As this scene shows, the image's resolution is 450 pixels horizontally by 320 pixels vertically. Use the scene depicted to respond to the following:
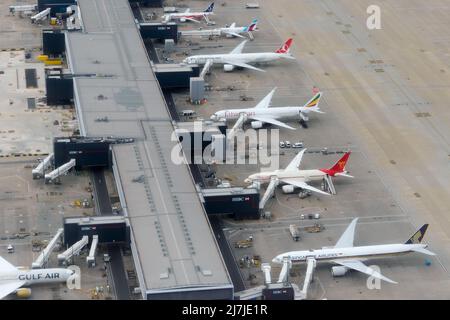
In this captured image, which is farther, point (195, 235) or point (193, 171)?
point (193, 171)

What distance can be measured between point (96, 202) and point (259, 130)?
135 feet

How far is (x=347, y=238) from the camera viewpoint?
516 feet

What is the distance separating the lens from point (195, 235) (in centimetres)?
15275

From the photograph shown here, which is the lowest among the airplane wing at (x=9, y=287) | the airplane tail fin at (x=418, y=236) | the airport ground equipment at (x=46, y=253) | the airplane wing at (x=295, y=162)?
the airplane wing at (x=295, y=162)

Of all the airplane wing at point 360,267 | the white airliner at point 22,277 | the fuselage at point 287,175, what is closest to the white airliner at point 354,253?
the airplane wing at point 360,267

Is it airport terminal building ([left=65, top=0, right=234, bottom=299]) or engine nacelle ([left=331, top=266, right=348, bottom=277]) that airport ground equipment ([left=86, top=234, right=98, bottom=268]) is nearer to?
airport terminal building ([left=65, top=0, right=234, bottom=299])

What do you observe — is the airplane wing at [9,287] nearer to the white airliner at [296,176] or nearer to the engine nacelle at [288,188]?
the white airliner at [296,176]

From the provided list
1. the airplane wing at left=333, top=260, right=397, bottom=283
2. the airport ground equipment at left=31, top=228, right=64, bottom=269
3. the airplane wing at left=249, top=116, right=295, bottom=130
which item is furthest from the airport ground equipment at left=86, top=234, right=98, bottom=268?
the airplane wing at left=249, top=116, right=295, bottom=130

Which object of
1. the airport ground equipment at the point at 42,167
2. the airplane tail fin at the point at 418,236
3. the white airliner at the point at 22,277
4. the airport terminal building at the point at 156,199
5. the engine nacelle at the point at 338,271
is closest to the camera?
the airport terminal building at the point at 156,199

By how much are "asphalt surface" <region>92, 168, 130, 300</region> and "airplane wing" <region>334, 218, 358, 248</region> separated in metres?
32.5

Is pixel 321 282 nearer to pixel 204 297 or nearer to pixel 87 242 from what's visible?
pixel 204 297

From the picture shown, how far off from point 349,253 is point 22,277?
155 ft

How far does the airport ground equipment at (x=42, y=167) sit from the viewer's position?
578ft
